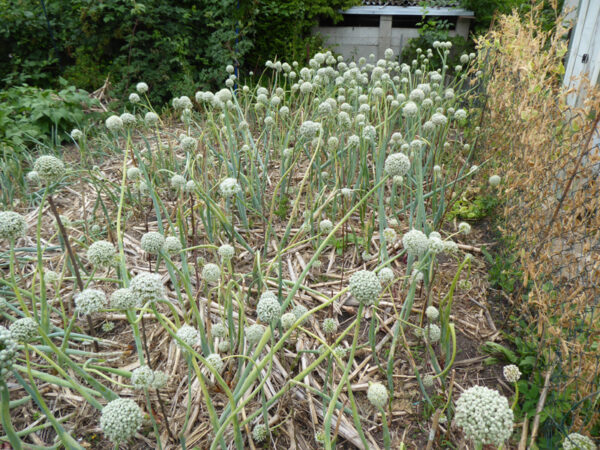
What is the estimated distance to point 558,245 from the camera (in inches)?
82.2

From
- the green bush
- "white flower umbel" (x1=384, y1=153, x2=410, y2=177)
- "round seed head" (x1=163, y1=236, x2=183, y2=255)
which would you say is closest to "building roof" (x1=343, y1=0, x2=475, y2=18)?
the green bush

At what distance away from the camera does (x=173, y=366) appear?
167 centimetres

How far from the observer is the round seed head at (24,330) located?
42.4 inches

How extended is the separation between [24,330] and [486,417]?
47.2 inches

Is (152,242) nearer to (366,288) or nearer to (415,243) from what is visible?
(366,288)

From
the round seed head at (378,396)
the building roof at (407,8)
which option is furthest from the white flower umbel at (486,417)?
the building roof at (407,8)

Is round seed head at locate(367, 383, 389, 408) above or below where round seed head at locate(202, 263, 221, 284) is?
below

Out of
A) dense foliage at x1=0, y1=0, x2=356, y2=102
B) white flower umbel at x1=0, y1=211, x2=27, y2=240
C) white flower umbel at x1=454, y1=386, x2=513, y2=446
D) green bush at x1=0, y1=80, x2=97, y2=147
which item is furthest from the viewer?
dense foliage at x1=0, y1=0, x2=356, y2=102

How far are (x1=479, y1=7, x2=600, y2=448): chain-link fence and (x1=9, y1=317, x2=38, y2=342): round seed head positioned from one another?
5.17 ft

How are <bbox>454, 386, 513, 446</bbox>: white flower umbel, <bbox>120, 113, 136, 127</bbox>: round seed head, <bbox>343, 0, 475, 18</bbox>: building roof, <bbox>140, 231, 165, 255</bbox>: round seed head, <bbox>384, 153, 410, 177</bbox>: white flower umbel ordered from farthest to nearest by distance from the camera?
1. <bbox>343, 0, 475, 18</bbox>: building roof
2. <bbox>120, 113, 136, 127</bbox>: round seed head
3. <bbox>384, 153, 410, 177</bbox>: white flower umbel
4. <bbox>140, 231, 165, 255</bbox>: round seed head
5. <bbox>454, 386, 513, 446</bbox>: white flower umbel

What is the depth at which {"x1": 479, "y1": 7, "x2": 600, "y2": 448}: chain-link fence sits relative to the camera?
1356 millimetres

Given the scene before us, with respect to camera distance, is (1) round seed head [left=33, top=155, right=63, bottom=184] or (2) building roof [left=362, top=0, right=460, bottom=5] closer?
(1) round seed head [left=33, top=155, right=63, bottom=184]

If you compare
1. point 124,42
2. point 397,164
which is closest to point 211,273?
point 397,164

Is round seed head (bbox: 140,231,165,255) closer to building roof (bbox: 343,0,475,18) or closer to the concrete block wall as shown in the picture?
the concrete block wall
